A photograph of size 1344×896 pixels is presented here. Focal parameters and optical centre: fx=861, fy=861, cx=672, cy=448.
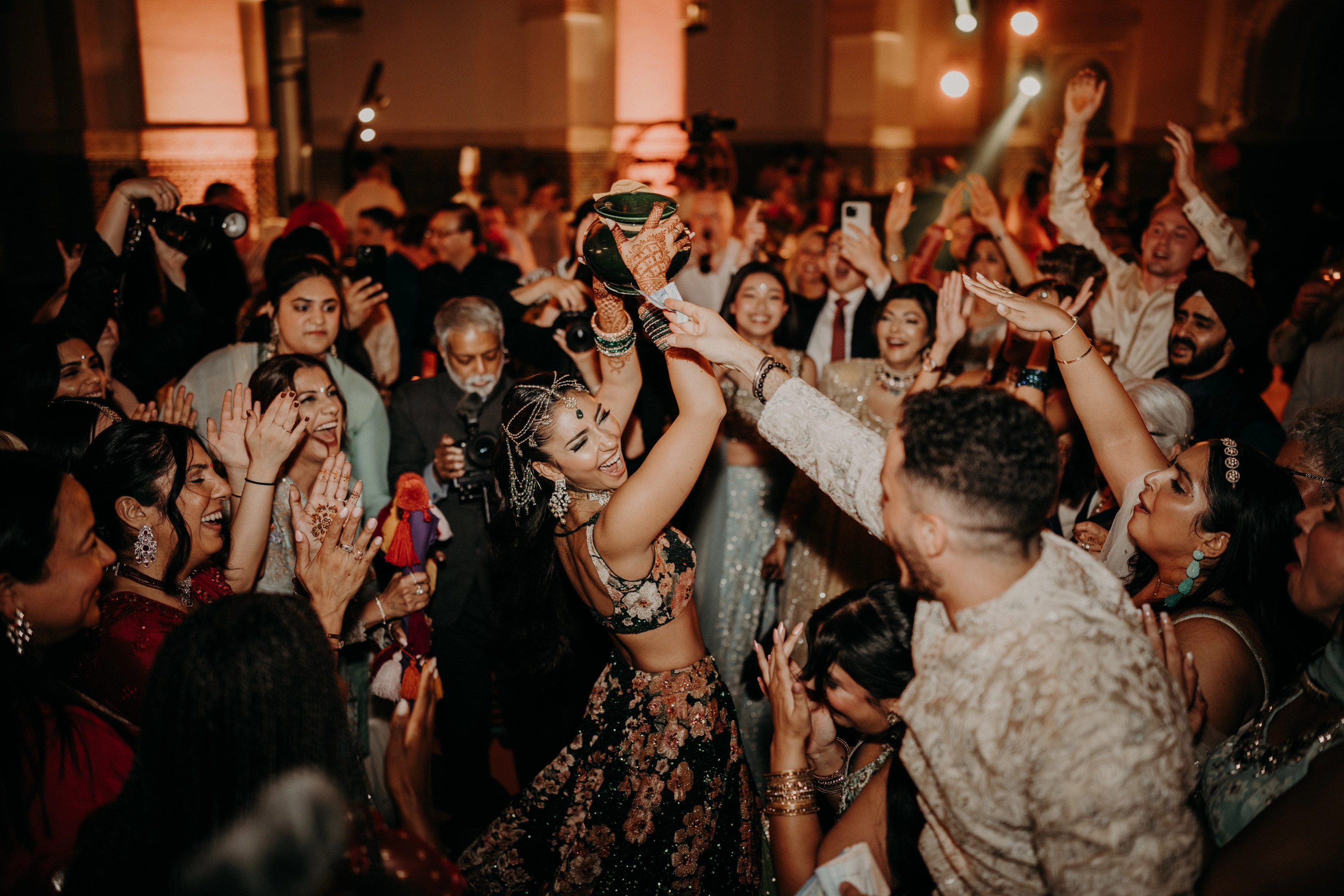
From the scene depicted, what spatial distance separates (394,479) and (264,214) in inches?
259

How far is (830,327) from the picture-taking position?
4.46 meters

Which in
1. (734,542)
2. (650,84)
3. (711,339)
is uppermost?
(650,84)

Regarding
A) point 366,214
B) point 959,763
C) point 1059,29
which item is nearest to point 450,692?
point 959,763

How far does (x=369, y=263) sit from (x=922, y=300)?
2.56m

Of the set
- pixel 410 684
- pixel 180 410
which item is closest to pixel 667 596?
pixel 410 684

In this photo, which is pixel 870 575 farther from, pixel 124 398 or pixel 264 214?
pixel 264 214

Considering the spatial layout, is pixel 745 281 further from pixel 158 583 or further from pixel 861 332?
pixel 158 583

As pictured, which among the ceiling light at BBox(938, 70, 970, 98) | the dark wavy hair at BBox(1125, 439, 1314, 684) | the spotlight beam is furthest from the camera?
the spotlight beam

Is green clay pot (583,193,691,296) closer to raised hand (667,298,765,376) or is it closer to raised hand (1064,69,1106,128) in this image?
raised hand (667,298,765,376)

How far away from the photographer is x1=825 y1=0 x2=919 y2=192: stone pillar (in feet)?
42.8

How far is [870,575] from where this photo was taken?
10.2 feet

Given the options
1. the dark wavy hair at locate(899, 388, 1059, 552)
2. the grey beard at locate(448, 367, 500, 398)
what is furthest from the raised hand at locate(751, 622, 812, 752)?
the grey beard at locate(448, 367, 500, 398)

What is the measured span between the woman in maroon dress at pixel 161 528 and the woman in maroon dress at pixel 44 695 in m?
0.22

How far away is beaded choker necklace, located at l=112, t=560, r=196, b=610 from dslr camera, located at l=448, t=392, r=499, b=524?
0.94 m
